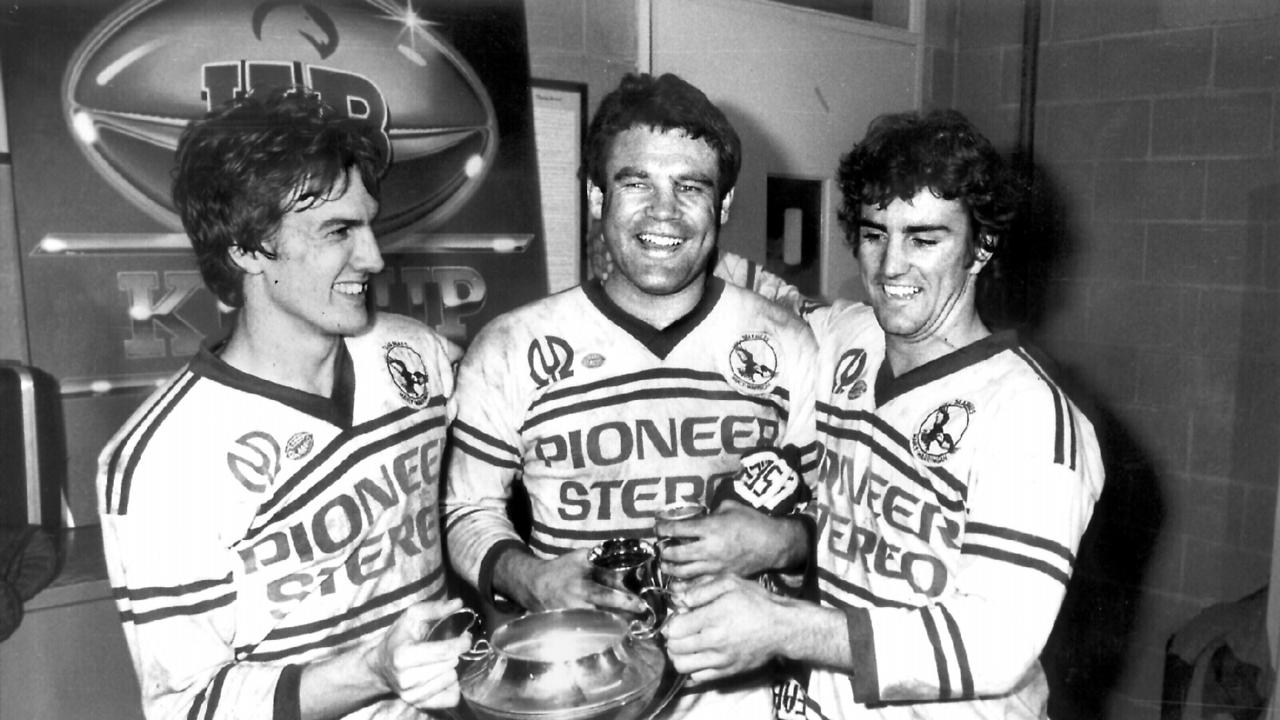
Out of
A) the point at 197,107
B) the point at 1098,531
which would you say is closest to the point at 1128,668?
the point at 1098,531

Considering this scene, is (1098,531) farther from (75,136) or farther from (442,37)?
(75,136)

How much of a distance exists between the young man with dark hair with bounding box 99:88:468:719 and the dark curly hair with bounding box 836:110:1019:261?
673 mm

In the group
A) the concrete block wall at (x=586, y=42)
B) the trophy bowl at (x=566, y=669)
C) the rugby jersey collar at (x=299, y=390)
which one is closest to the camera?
the trophy bowl at (x=566, y=669)

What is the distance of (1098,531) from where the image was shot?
2.94 meters

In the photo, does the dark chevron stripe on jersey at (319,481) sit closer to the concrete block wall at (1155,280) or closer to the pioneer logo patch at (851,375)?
the pioneer logo patch at (851,375)

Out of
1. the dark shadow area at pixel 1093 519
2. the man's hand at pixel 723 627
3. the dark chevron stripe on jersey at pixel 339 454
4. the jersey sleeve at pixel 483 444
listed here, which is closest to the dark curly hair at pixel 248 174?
the dark chevron stripe on jersey at pixel 339 454

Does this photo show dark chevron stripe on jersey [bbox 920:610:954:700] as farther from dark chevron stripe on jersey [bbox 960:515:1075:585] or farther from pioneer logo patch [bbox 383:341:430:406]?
pioneer logo patch [bbox 383:341:430:406]

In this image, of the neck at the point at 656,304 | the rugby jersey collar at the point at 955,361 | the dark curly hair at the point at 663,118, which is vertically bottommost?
the rugby jersey collar at the point at 955,361

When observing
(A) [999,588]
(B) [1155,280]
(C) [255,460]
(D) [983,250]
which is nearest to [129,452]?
(C) [255,460]

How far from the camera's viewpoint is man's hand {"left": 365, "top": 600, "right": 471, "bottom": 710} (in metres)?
0.83

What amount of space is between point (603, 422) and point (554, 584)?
0.27 m

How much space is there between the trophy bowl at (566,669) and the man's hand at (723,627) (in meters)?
0.03

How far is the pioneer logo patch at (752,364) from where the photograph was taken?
1.35 meters

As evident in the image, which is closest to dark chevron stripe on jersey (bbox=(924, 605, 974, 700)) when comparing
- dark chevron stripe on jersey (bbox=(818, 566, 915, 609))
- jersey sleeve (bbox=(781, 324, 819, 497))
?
dark chevron stripe on jersey (bbox=(818, 566, 915, 609))
